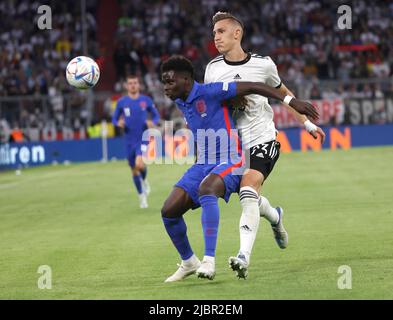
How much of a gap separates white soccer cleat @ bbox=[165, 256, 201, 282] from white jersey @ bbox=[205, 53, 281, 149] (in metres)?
1.35

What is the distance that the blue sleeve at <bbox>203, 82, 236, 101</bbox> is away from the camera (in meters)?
8.70

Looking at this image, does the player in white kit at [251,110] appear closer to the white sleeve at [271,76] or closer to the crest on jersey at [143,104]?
the white sleeve at [271,76]

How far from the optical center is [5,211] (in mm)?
17375

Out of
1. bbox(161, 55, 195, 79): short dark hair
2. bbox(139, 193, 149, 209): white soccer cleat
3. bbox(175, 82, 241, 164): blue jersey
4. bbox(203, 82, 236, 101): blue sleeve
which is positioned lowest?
bbox(139, 193, 149, 209): white soccer cleat

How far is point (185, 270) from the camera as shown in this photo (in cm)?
880

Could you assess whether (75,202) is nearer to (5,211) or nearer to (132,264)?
(5,211)

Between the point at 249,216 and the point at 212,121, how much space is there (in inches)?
39.8

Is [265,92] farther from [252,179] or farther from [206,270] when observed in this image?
[206,270]

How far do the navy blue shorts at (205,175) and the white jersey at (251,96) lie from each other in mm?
534

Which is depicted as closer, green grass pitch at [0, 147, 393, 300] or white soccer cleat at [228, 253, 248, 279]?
white soccer cleat at [228, 253, 248, 279]

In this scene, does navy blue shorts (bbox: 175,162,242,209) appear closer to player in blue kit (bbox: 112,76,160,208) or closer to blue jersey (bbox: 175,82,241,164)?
blue jersey (bbox: 175,82,241,164)

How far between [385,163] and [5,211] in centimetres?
1178

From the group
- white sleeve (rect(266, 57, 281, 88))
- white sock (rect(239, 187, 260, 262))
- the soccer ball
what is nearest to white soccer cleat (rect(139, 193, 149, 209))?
the soccer ball
